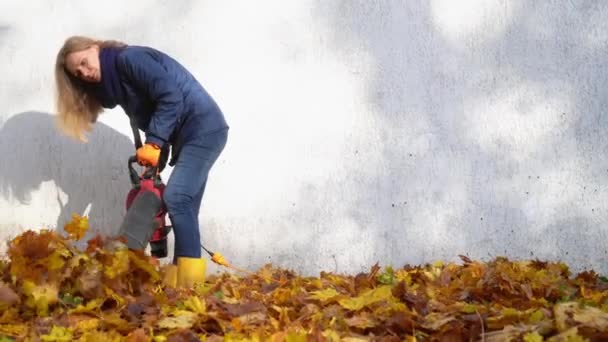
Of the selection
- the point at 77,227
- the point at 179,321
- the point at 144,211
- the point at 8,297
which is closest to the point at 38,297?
the point at 8,297

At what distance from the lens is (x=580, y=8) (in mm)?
3791

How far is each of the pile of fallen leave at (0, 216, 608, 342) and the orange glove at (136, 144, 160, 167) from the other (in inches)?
22.4

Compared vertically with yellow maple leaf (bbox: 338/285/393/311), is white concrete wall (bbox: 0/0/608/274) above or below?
above

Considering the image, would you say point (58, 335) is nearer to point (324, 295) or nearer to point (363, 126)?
A: point (324, 295)

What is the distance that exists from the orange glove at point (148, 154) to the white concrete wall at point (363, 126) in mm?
703

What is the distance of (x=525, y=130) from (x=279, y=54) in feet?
4.22

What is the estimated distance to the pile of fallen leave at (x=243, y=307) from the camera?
2068 millimetres

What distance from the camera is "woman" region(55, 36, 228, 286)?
130 inches

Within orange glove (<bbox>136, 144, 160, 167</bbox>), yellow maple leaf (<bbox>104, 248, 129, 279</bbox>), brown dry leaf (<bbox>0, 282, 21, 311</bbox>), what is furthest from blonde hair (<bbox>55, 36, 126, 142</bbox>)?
brown dry leaf (<bbox>0, 282, 21, 311</bbox>)

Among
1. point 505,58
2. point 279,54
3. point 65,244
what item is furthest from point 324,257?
point 65,244

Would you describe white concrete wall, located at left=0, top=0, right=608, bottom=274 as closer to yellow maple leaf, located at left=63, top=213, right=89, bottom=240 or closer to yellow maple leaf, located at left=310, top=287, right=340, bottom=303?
yellow maple leaf, located at left=310, top=287, right=340, bottom=303

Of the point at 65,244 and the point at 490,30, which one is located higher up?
the point at 490,30

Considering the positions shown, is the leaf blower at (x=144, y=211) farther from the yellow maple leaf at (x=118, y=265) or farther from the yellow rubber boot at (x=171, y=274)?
the yellow maple leaf at (x=118, y=265)

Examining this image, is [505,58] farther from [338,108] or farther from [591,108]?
[338,108]
